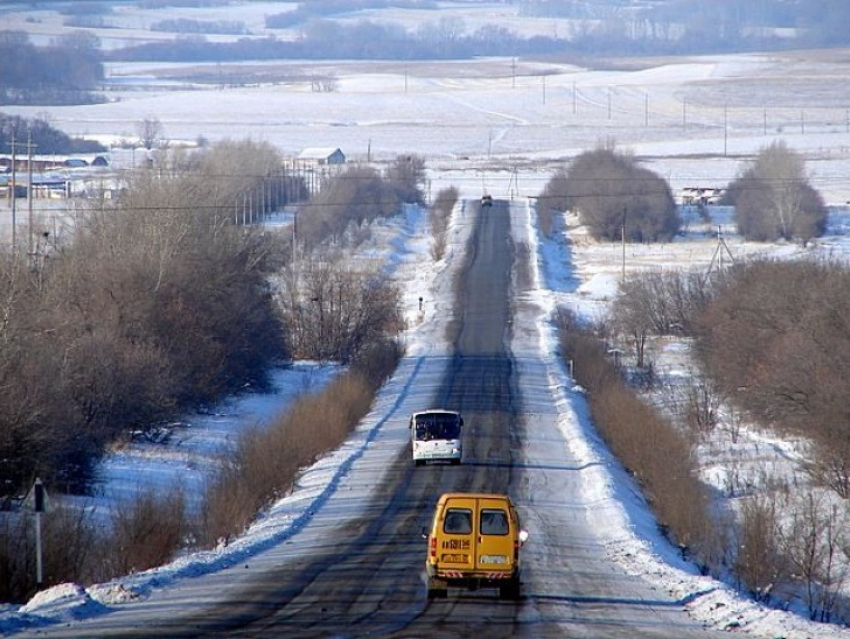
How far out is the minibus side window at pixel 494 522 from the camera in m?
18.5

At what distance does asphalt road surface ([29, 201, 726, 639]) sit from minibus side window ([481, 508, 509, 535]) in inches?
36.1

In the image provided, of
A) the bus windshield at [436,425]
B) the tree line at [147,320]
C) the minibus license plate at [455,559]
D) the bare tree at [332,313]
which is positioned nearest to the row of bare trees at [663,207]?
the tree line at [147,320]

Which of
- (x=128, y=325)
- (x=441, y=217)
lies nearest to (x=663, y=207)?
(x=441, y=217)

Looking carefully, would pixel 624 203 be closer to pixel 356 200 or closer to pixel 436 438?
pixel 356 200

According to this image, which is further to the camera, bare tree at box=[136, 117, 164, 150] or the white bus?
bare tree at box=[136, 117, 164, 150]

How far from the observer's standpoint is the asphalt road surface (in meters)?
15.9

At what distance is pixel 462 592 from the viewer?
19.0 meters

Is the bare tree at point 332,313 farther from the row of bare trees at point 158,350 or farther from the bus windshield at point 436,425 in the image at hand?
the bus windshield at point 436,425

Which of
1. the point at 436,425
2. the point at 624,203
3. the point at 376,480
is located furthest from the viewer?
the point at 624,203

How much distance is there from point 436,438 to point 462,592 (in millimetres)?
16563

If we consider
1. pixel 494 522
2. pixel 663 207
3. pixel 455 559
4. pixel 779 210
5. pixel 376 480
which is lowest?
pixel 376 480

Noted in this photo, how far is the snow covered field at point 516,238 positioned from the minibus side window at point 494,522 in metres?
2.69

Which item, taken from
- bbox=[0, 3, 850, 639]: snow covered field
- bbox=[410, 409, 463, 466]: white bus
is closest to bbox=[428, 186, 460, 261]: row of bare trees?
bbox=[0, 3, 850, 639]: snow covered field

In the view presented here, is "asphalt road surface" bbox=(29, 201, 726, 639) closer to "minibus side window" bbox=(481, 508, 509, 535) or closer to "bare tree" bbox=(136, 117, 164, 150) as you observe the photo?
"minibus side window" bbox=(481, 508, 509, 535)
